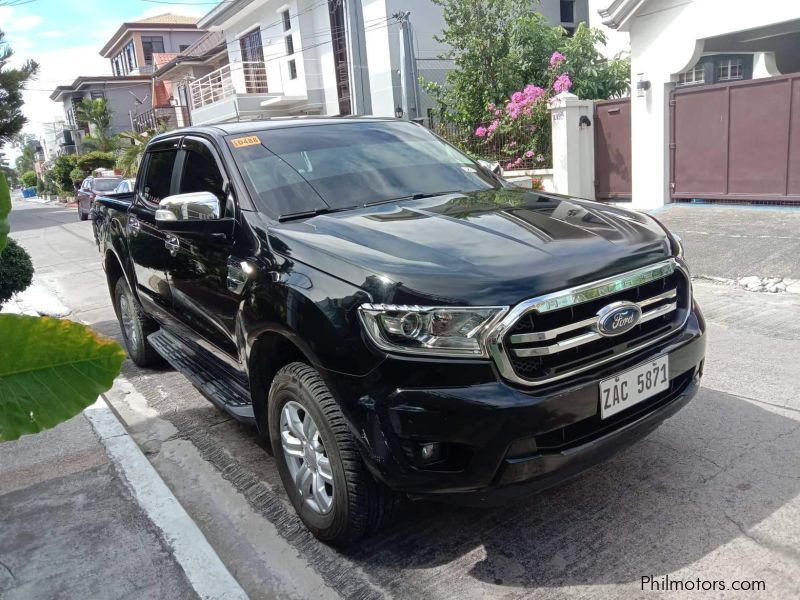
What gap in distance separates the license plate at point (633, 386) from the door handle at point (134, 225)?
3.64 meters

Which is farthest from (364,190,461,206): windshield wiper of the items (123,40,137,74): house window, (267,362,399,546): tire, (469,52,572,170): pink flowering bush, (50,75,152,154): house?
(123,40,137,74): house window

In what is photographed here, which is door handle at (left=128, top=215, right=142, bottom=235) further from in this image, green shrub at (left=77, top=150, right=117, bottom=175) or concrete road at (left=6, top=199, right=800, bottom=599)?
green shrub at (left=77, top=150, right=117, bottom=175)

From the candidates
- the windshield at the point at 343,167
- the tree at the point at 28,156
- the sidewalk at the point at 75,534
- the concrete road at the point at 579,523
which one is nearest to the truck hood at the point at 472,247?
the windshield at the point at 343,167

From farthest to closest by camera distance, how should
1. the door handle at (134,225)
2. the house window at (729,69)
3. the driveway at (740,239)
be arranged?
1. the house window at (729,69)
2. the driveway at (740,239)
3. the door handle at (134,225)

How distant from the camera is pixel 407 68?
640 inches

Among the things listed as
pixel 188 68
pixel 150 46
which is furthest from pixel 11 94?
pixel 150 46

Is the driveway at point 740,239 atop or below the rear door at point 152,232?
below

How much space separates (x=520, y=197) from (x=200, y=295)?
1861 millimetres

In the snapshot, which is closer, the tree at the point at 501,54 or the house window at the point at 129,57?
the tree at the point at 501,54

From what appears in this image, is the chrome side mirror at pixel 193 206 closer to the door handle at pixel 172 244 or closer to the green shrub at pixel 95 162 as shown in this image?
the door handle at pixel 172 244

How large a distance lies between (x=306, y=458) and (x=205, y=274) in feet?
4.15

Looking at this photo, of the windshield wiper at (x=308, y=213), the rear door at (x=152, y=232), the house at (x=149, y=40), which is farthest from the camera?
the house at (x=149, y=40)

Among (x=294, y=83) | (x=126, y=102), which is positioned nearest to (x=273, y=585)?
(x=294, y=83)

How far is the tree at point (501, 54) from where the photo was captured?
541 inches
